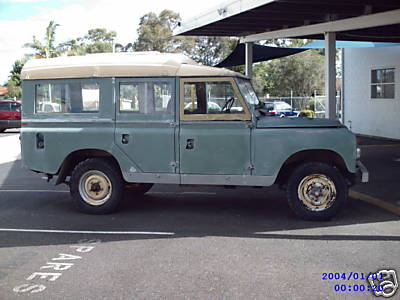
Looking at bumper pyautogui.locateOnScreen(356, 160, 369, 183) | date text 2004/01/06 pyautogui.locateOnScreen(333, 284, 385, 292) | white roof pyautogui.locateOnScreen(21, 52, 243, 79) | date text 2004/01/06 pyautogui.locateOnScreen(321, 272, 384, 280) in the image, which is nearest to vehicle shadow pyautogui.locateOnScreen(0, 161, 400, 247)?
bumper pyautogui.locateOnScreen(356, 160, 369, 183)

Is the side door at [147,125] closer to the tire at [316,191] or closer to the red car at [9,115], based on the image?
the tire at [316,191]

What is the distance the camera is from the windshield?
751cm

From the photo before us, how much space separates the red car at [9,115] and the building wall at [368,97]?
54.3 feet

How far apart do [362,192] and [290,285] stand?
4.94 metres

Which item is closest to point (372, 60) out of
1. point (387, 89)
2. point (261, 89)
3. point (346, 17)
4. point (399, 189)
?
point (387, 89)

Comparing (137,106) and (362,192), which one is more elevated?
(137,106)

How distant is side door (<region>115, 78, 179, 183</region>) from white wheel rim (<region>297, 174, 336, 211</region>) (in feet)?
6.09

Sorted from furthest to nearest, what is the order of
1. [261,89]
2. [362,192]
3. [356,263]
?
[261,89]
[362,192]
[356,263]

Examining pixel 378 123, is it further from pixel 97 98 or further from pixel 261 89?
pixel 261 89

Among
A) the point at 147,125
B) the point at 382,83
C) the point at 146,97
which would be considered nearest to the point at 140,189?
the point at 147,125

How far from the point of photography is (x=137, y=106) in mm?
7680

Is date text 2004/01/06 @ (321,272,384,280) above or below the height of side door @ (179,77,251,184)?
below

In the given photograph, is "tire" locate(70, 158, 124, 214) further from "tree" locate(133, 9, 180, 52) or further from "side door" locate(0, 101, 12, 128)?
"tree" locate(133, 9, 180, 52)

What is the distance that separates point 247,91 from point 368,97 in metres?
13.9
